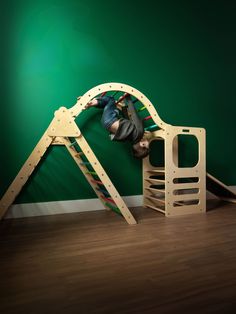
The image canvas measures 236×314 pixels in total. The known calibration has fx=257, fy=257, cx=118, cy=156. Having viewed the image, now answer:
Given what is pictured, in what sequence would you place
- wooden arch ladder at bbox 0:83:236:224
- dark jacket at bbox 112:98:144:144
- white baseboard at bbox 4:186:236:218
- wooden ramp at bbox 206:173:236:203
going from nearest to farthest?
wooden arch ladder at bbox 0:83:236:224 → dark jacket at bbox 112:98:144:144 → white baseboard at bbox 4:186:236:218 → wooden ramp at bbox 206:173:236:203

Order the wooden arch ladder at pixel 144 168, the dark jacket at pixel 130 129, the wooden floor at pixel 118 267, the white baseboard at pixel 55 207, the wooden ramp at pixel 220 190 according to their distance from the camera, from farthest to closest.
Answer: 1. the wooden ramp at pixel 220 190
2. the white baseboard at pixel 55 207
3. the dark jacket at pixel 130 129
4. the wooden arch ladder at pixel 144 168
5. the wooden floor at pixel 118 267

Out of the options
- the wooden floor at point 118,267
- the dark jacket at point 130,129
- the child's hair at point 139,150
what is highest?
the dark jacket at point 130,129

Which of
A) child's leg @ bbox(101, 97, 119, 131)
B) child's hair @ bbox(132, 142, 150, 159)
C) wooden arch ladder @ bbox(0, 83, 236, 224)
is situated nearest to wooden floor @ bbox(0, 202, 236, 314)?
wooden arch ladder @ bbox(0, 83, 236, 224)

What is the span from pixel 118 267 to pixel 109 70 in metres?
1.95

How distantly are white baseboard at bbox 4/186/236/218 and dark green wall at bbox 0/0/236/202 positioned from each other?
0.19ft

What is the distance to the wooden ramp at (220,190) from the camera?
8.61ft

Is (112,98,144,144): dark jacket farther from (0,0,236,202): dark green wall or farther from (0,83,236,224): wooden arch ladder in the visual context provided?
(0,0,236,202): dark green wall

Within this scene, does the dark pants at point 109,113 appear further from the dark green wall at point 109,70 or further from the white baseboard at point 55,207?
the white baseboard at point 55,207

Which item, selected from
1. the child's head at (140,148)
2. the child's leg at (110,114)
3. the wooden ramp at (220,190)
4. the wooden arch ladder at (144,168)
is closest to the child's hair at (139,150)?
the child's head at (140,148)

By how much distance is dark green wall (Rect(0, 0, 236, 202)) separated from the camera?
7.41 feet

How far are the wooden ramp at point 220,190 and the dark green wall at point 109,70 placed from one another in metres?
0.24

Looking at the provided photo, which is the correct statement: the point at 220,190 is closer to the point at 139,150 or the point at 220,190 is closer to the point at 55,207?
the point at 139,150

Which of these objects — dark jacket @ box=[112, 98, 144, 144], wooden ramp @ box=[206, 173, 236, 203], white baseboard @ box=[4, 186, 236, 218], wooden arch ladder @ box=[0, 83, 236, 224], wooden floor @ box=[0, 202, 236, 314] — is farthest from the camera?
wooden ramp @ box=[206, 173, 236, 203]

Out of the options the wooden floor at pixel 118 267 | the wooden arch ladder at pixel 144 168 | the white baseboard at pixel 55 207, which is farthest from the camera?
the white baseboard at pixel 55 207
